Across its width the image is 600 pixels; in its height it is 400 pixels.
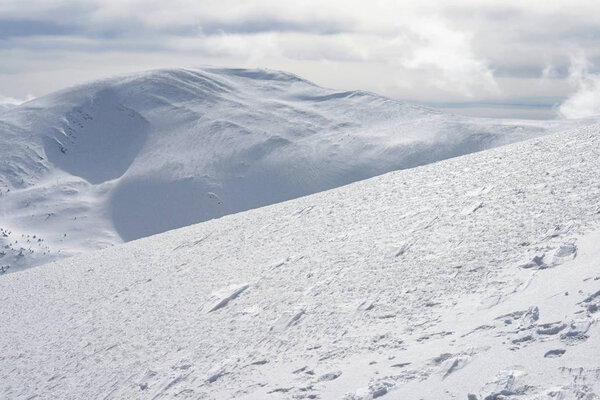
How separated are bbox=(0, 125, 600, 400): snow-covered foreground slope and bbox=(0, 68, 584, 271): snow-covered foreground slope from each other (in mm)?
44128

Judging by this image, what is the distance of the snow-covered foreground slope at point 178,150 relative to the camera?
70.8m

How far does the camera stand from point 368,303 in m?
12.1

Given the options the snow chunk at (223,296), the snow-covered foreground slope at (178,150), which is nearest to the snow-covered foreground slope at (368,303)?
the snow chunk at (223,296)

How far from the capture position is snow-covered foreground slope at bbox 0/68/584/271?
70.8m

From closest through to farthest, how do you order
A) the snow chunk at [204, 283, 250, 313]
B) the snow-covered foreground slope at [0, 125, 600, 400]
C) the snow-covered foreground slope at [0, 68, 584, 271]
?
the snow-covered foreground slope at [0, 125, 600, 400], the snow chunk at [204, 283, 250, 313], the snow-covered foreground slope at [0, 68, 584, 271]

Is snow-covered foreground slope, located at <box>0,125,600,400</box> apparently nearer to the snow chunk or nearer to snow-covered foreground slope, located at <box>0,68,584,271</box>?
the snow chunk

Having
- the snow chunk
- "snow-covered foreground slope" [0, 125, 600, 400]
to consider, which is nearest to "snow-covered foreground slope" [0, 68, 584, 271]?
"snow-covered foreground slope" [0, 125, 600, 400]

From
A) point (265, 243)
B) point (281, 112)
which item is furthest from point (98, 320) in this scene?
point (281, 112)

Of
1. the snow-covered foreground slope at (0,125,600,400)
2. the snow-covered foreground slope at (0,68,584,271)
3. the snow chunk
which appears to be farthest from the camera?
the snow-covered foreground slope at (0,68,584,271)

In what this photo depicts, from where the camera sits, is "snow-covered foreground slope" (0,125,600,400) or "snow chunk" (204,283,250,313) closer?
"snow-covered foreground slope" (0,125,600,400)

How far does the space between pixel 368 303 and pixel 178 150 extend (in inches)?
2968

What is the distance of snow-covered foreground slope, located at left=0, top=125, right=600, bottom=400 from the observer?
28.4 ft

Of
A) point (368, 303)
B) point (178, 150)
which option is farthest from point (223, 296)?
point (178, 150)

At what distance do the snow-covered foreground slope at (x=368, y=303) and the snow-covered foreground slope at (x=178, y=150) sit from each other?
44.1m
